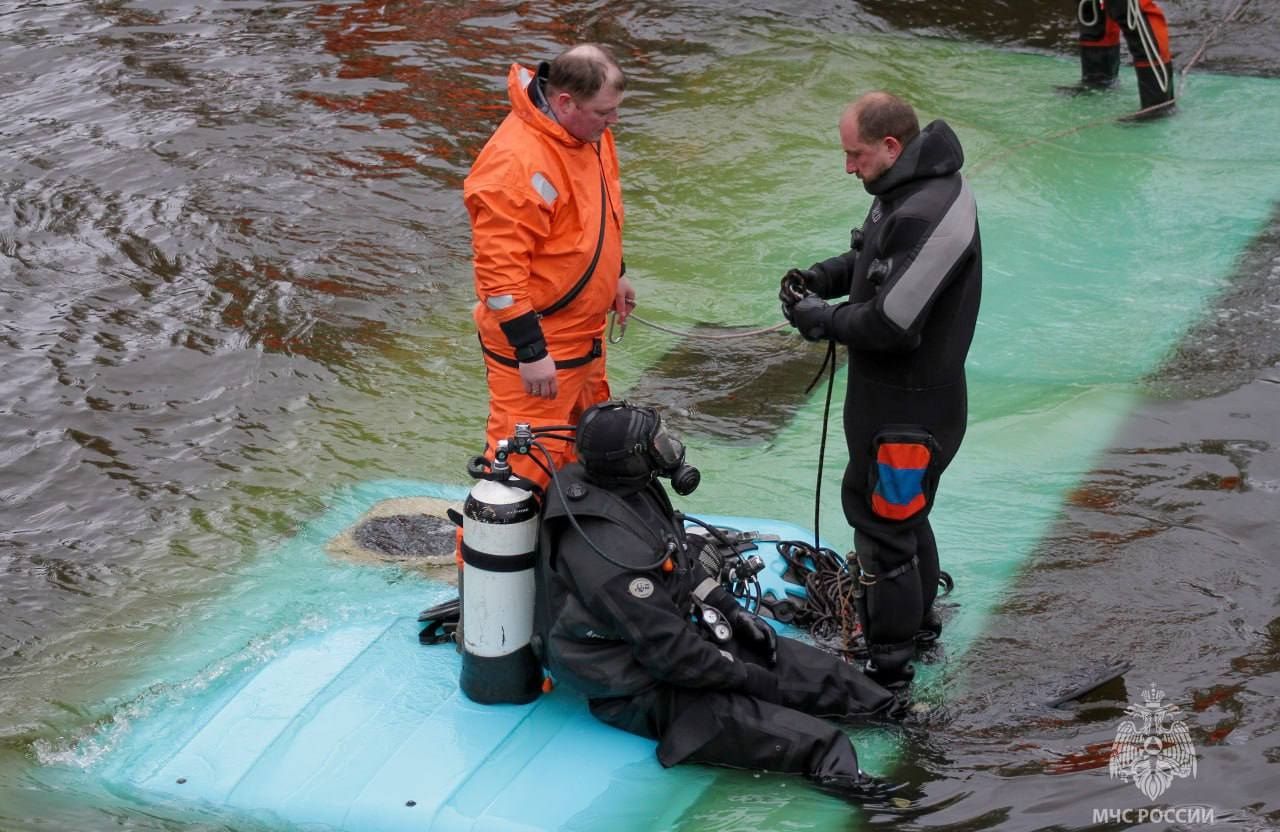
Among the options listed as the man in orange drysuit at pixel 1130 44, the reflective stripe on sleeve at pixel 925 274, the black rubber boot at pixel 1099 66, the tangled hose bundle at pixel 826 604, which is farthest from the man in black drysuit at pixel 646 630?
the black rubber boot at pixel 1099 66

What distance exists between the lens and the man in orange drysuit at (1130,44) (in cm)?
940

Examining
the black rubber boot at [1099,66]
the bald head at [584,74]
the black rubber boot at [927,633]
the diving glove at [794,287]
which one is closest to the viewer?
the bald head at [584,74]

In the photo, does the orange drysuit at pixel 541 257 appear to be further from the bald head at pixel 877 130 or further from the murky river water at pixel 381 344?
the murky river water at pixel 381 344

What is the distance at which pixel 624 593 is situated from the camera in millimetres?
3855

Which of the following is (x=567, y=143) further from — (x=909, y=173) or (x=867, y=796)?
(x=867, y=796)

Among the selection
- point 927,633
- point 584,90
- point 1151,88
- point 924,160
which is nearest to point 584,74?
point 584,90

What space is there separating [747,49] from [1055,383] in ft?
19.8

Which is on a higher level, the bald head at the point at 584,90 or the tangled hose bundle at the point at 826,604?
the bald head at the point at 584,90

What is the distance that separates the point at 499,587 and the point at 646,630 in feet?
1.69

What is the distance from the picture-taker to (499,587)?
4129mm

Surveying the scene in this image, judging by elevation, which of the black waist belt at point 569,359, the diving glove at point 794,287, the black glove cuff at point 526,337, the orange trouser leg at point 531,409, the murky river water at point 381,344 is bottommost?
the murky river water at point 381,344

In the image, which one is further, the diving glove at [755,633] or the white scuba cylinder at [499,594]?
the diving glove at [755,633]

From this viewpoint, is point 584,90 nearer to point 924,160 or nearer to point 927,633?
point 924,160

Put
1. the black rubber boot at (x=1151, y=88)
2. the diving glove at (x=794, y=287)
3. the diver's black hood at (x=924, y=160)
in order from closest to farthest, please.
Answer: the diver's black hood at (x=924, y=160) → the diving glove at (x=794, y=287) → the black rubber boot at (x=1151, y=88)
